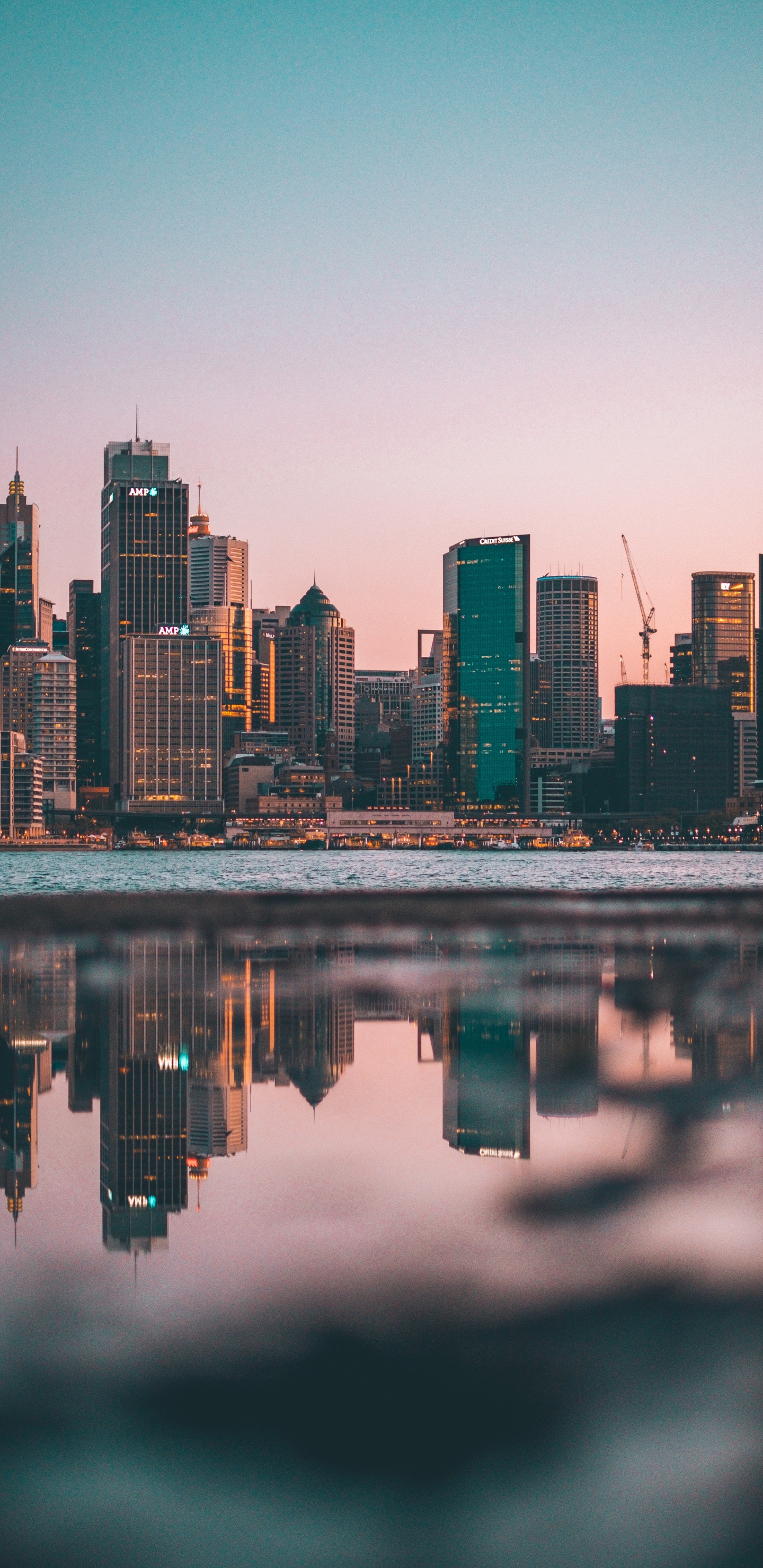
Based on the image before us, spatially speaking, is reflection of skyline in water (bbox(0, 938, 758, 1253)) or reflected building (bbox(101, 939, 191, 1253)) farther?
reflection of skyline in water (bbox(0, 938, 758, 1253))

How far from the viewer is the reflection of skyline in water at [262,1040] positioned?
56.6 ft

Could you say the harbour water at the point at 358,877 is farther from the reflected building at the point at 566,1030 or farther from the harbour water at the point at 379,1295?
the harbour water at the point at 379,1295

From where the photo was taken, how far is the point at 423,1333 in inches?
417

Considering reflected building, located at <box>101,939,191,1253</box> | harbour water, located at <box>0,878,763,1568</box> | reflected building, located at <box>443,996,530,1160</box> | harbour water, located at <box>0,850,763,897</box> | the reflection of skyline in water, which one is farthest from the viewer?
harbour water, located at <box>0,850,763,897</box>

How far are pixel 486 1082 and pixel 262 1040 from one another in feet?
18.8

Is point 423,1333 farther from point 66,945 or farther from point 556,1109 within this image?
point 66,945

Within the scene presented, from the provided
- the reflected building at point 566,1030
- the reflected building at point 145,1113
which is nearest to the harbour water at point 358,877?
the reflected building at point 566,1030

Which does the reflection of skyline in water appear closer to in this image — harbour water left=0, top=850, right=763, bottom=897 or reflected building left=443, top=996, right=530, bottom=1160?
reflected building left=443, top=996, right=530, bottom=1160

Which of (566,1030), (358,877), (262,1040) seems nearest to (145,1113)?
(262,1040)

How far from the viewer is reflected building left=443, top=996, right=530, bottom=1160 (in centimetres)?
1792

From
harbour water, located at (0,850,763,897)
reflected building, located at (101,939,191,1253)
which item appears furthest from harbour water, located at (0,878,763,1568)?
harbour water, located at (0,850,763,897)

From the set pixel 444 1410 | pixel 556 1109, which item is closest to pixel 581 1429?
pixel 444 1410

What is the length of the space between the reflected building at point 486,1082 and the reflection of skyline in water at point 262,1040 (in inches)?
2.0

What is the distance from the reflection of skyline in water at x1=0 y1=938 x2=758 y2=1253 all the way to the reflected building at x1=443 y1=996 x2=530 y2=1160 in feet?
0.17
